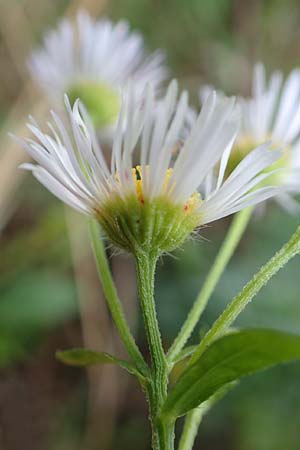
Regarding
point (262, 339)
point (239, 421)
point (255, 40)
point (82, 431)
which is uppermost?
point (255, 40)

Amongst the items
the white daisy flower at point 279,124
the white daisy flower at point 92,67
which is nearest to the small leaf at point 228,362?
the white daisy flower at point 279,124

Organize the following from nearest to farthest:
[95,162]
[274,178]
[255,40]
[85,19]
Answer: [95,162] → [274,178] → [85,19] → [255,40]

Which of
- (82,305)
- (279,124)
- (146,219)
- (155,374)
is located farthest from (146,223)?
(82,305)

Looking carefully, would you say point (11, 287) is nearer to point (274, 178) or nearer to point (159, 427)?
point (274, 178)

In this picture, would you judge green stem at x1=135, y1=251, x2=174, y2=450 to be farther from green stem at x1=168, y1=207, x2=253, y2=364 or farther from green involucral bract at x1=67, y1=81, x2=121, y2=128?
green involucral bract at x1=67, y1=81, x2=121, y2=128

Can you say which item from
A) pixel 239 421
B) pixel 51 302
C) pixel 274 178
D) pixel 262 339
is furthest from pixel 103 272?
pixel 239 421
